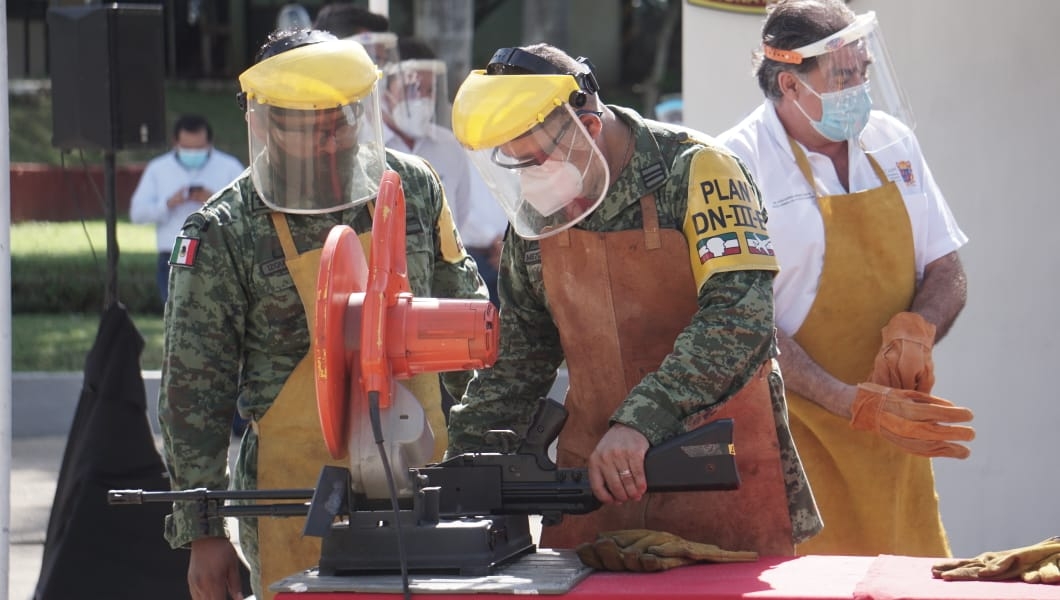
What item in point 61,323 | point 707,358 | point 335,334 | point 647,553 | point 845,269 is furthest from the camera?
point 61,323

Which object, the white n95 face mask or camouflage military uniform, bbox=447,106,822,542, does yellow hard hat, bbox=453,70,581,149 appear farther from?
camouflage military uniform, bbox=447,106,822,542

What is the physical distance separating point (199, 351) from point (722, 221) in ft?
3.81

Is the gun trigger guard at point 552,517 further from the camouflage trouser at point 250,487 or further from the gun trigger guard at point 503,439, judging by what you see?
the camouflage trouser at point 250,487

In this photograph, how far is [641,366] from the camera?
312 cm

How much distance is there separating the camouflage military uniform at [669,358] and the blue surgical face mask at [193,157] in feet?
21.1

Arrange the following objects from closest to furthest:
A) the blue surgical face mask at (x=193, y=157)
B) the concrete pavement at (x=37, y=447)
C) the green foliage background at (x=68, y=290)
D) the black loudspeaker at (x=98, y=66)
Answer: the black loudspeaker at (x=98, y=66) < the concrete pavement at (x=37, y=447) < the blue surgical face mask at (x=193, y=157) < the green foliage background at (x=68, y=290)

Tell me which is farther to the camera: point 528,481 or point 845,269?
point 845,269

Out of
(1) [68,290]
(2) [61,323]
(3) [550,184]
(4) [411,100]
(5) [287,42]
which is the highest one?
(4) [411,100]

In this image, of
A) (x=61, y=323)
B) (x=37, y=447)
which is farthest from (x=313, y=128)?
(x=61, y=323)

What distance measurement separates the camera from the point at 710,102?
18.0ft

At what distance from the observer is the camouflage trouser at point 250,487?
3369mm

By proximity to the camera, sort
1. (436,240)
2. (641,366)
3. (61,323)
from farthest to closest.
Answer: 1. (61,323)
2. (436,240)
3. (641,366)

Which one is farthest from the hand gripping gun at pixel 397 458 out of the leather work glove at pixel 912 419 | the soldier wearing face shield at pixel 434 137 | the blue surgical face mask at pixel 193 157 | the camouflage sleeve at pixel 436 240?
the blue surgical face mask at pixel 193 157

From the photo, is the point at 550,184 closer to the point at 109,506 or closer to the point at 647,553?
the point at 647,553
